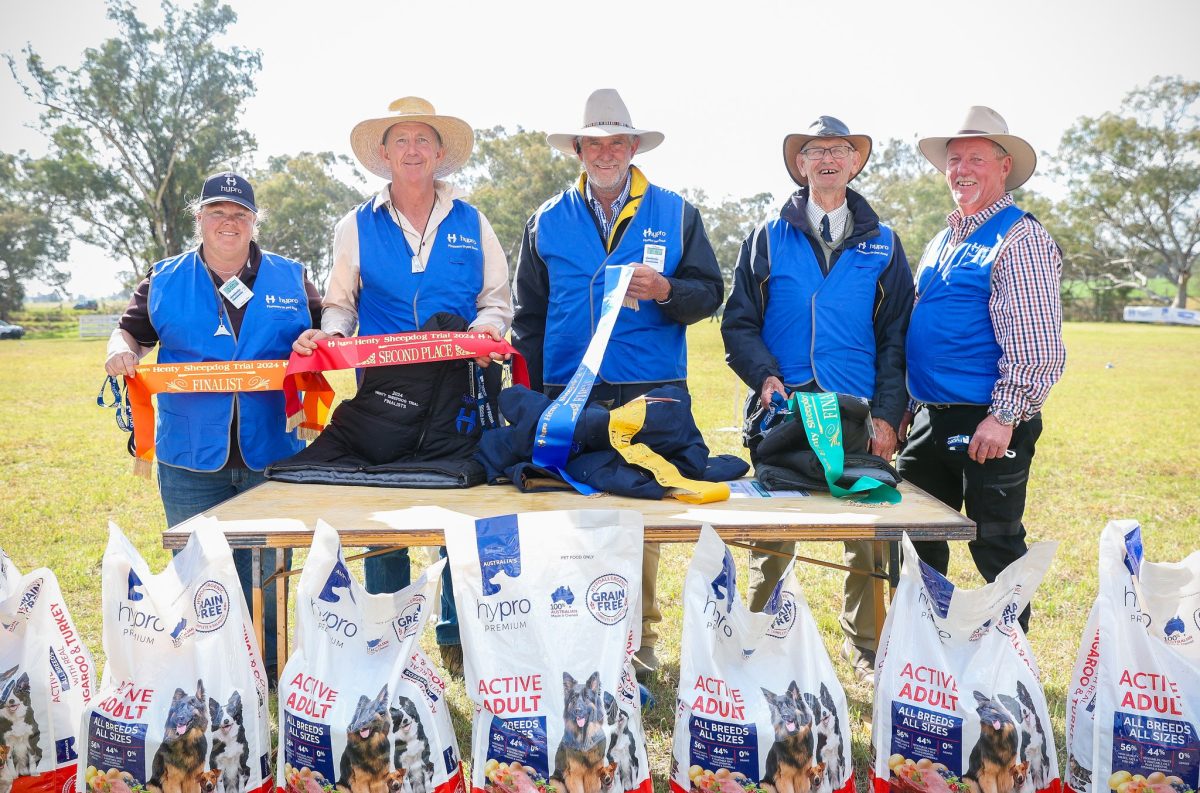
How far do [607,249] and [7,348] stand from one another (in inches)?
1176

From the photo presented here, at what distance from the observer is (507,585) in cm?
223

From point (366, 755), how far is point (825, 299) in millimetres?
2168

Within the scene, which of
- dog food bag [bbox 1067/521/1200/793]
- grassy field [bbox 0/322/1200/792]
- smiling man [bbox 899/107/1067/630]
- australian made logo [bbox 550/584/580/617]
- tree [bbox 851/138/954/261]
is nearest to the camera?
dog food bag [bbox 1067/521/1200/793]

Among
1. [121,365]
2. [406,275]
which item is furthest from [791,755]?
[121,365]

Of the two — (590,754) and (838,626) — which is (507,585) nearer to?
(590,754)

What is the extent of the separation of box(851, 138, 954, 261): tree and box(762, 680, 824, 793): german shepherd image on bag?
48.6 meters

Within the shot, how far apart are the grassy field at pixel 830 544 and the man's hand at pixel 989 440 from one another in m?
1.11

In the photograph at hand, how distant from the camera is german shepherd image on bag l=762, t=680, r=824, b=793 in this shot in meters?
2.18

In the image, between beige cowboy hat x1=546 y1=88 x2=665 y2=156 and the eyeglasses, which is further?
beige cowboy hat x1=546 y1=88 x2=665 y2=156

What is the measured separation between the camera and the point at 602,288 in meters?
3.38

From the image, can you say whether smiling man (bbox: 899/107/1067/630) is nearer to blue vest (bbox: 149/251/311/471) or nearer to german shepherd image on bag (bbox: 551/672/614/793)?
german shepherd image on bag (bbox: 551/672/614/793)

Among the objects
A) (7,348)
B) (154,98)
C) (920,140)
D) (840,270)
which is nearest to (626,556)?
(840,270)

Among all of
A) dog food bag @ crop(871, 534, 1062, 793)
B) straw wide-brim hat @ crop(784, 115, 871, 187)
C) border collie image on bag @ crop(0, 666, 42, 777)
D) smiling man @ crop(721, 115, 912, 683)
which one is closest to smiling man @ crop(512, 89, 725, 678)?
smiling man @ crop(721, 115, 912, 683)

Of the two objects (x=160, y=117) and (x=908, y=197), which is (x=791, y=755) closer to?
(x=160, y=117)
